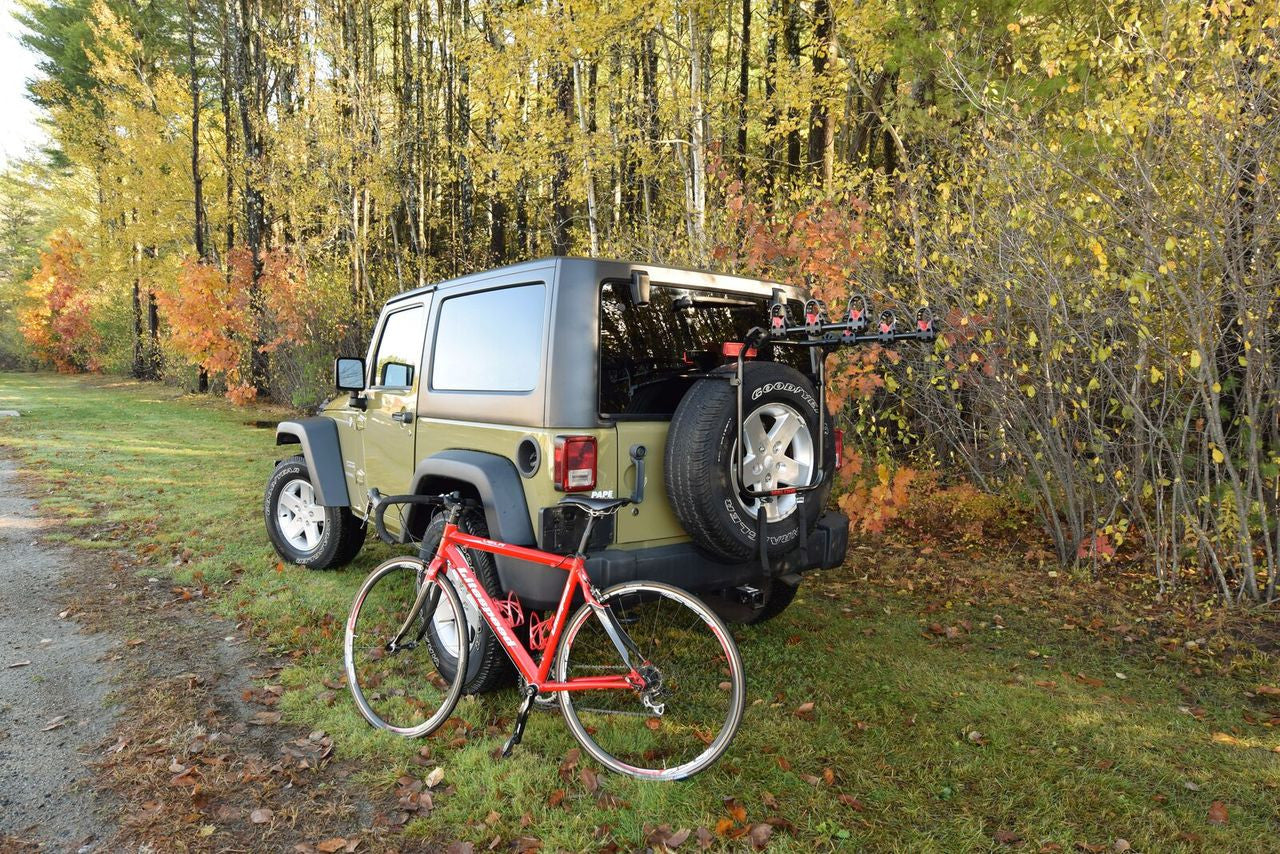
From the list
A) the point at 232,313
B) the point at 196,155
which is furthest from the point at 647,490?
the point at 196,155

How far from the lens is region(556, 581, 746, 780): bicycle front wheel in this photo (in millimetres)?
3018

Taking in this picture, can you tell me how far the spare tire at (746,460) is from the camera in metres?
3.40

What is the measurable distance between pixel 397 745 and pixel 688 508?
5.68ft

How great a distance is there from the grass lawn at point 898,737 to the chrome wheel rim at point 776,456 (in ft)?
3.46

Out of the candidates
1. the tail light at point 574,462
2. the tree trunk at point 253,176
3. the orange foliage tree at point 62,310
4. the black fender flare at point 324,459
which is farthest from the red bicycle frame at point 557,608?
the orange foliage tree at point 62,310

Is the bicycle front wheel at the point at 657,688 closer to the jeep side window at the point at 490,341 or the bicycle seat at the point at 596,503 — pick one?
the bicycle seat at the point at 596,503

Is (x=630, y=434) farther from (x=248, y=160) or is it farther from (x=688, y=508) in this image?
(x=248, y=160)

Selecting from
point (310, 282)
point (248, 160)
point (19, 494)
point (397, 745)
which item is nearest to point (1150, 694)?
point (397, 745)

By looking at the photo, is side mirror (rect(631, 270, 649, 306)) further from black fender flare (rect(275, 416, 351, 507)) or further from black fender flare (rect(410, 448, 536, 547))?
black fender flare (rect(275, 416, 351, 507))

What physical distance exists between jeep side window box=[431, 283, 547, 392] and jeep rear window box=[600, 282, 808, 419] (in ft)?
1.09

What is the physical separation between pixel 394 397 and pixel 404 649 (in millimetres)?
1748

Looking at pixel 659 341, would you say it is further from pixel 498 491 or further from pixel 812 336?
pixel 498 491

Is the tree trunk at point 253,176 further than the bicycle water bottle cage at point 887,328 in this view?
Yes

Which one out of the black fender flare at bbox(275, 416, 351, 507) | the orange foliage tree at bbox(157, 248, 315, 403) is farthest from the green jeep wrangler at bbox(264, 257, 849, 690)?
the orange foliage tree at bbox(157, 248, 315, 403)
